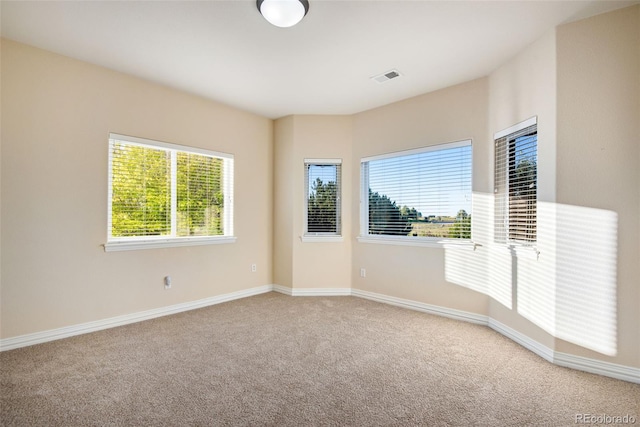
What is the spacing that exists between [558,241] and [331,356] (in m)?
2.11

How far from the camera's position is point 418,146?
4.13 m

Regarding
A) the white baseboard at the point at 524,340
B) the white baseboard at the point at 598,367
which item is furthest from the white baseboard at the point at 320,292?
the white baseboard at the point at 598,367

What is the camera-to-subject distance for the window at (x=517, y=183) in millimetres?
2977

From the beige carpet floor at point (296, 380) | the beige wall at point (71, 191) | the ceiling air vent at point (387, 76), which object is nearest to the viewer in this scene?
the beige carpet floor at point (296, 380)

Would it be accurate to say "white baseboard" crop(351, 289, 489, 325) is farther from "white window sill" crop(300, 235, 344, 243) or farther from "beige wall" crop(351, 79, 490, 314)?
"white window sill" crop(300, 235, 344, 243)

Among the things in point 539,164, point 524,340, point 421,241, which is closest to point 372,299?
point 421,241

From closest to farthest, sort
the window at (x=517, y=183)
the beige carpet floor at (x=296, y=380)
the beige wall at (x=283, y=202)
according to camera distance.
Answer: the beige carpet floor at (x=296, y=380)
the window at (x=517, y=183)
the beige wall at (x=283, y=202)

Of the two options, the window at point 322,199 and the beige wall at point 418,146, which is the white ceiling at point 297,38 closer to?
the beige wall at point 418,146

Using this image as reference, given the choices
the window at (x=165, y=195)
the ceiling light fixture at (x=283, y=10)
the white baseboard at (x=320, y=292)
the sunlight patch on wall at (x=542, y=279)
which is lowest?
the white baseboard at (x=320, y=292)

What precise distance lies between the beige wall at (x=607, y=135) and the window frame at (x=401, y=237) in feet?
3.85

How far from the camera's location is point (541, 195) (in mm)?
2797

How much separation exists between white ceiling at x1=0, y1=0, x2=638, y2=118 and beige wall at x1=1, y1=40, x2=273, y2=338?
0.87 feet

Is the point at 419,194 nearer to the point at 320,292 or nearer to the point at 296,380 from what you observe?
the point at 320,292

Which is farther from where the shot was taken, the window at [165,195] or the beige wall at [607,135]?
the window at [165,195]
